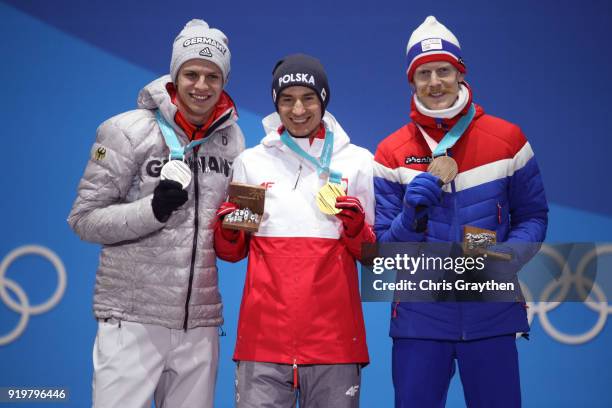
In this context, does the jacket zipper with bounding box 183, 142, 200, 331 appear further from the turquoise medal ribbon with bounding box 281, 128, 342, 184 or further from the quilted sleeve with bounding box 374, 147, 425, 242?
the quilted sleeve with bounding box 374, 147, 425, 242

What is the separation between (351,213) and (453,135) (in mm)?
561

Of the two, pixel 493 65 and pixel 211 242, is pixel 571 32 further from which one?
pixel 211 242

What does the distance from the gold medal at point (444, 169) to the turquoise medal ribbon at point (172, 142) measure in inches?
40.1

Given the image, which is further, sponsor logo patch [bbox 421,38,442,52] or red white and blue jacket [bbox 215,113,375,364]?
sponsor logo patch [bbox 421,38,442,52]

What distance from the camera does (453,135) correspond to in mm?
2959

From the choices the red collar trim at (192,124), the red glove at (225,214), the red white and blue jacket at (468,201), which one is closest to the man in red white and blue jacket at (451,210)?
the red white and blue jacket at (468,201)

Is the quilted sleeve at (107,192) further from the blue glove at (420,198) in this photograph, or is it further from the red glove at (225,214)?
the blue glove at (420,198)

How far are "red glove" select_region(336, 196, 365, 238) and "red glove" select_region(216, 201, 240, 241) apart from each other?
1.43 ft

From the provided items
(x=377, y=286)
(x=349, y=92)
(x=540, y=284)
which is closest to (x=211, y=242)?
(x=377, y=286)

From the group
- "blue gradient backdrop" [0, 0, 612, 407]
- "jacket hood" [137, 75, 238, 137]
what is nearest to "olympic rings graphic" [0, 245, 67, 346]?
"blue gradient backdrop" [0, 0, 612, 407]

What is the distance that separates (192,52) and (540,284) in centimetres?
209

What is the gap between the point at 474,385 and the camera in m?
2.82

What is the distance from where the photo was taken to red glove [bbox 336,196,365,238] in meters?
2.82

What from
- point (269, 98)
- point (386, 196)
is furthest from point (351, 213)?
point (269, 98)
